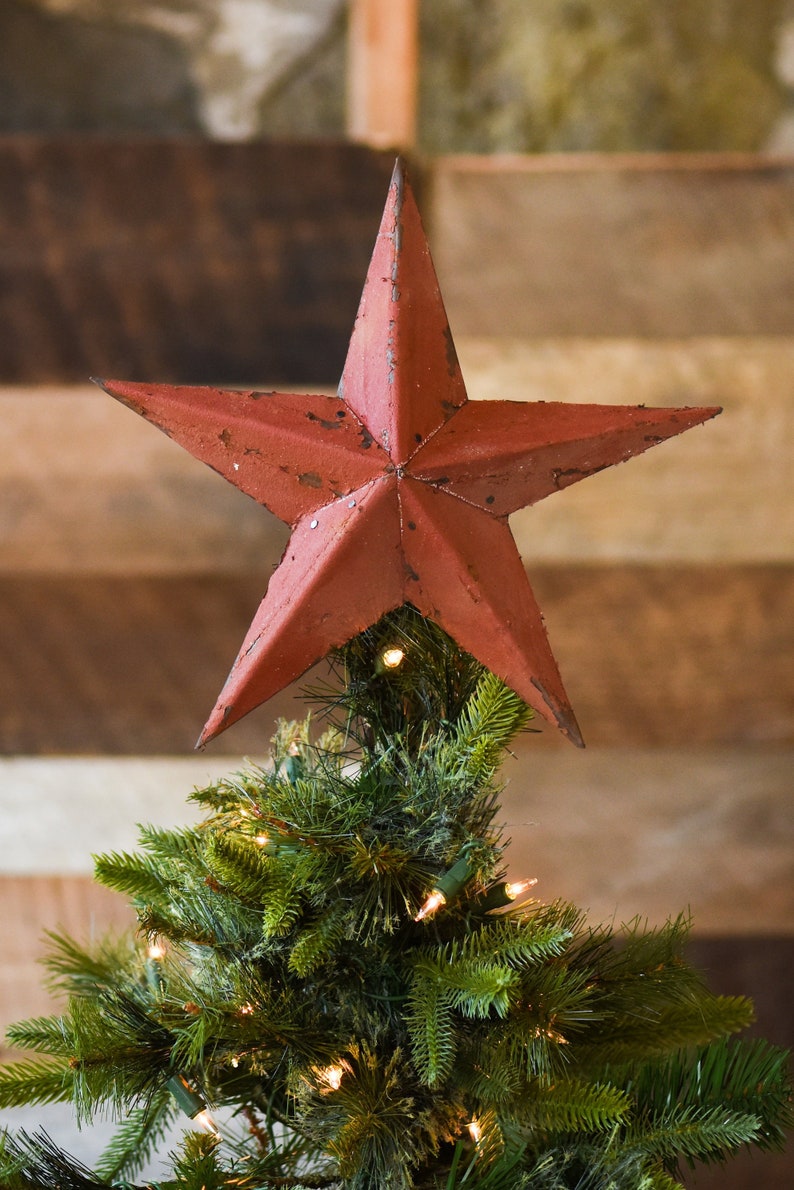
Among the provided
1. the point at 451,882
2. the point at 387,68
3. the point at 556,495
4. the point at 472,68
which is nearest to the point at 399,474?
the point at 451,882

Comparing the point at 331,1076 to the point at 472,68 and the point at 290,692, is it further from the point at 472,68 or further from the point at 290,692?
the point at 472,68

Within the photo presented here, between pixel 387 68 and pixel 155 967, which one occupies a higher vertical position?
pixel 387 68

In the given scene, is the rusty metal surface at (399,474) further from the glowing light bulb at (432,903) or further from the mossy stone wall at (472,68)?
the mossy stone wall at (472,68)

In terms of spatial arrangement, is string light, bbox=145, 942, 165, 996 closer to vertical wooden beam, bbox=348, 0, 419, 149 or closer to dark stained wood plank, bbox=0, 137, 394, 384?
dark stained wood plank, bbox=0, 137, 394, 384

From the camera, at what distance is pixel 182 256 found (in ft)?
2.70

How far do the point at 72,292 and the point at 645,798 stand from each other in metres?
0.70

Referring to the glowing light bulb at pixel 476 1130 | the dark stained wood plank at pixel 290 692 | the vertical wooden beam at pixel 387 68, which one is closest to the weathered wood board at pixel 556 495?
the dark stained wood plank at pixel 290 692

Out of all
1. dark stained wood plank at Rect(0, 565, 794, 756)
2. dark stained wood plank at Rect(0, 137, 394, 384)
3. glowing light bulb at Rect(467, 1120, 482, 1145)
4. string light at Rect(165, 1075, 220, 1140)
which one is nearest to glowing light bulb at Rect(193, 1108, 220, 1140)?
string light at Rect(165, 1075, 220, 1140)

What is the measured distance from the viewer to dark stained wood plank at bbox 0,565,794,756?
854mm

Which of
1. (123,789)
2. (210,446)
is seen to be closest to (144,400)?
(210,446)

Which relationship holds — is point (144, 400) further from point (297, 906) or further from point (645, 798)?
point (645, 798)

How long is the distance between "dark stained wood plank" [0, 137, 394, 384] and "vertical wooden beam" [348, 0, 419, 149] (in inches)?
1.0

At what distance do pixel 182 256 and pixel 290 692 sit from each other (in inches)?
15.9

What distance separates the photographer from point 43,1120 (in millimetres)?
765
